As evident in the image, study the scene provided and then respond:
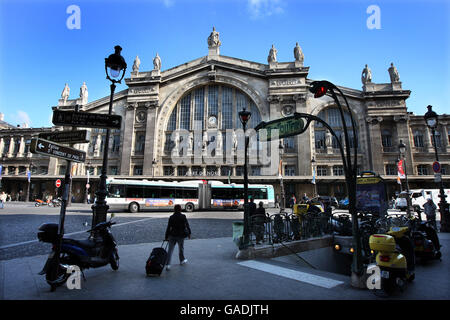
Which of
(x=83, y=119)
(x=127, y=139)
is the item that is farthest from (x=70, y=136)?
(x=127, y=139)

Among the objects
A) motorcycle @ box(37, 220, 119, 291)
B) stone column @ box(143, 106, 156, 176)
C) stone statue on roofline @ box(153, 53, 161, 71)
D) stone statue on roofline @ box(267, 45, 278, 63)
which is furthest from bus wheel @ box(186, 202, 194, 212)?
stone statue on roofline @ box(153, 53, 161, 71)

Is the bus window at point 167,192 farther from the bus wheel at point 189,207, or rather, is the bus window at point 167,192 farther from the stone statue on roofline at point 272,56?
the stone statue on roofline at point 272,56

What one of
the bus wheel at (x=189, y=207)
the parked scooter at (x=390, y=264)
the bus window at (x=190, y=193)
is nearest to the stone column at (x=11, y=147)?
the bus window at (x=190, y=193)

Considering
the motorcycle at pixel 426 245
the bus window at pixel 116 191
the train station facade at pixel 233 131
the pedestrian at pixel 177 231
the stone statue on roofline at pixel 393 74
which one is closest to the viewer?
the pedestrian at pixel 177 231

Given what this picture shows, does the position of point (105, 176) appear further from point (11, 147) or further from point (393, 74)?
point (11, 147)

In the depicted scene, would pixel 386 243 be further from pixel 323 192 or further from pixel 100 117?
pixel 323 192

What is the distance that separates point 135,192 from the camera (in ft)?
70.2

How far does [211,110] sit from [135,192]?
19.8 meters

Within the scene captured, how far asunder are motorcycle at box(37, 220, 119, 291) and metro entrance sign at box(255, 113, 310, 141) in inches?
195

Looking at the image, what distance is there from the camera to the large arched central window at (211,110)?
118 ft

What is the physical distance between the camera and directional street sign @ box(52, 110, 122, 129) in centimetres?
462

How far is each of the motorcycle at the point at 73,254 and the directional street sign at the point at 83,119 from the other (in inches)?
79.2

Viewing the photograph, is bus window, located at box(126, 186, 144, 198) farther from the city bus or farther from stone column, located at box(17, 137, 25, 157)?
stone column, located at box(17, 137, 25, 157)
